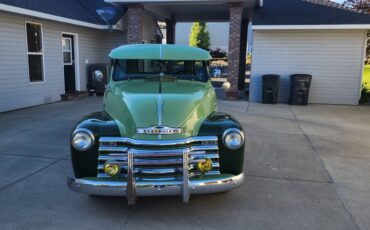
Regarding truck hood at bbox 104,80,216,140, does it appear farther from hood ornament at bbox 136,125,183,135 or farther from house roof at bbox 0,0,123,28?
house roof at bbox 0,0,123,28

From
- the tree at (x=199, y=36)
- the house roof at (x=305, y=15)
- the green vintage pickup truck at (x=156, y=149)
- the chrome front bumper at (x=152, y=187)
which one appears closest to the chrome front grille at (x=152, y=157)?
the green vintage pickup truck at (x=156, y=149)

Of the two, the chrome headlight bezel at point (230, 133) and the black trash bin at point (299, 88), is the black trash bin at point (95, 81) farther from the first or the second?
the chrome headlight bezel at point (230, 133)

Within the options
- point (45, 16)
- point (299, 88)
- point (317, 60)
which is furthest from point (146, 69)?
point (317, 60)

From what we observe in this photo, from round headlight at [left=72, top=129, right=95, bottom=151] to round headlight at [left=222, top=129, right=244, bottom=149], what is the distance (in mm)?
1460

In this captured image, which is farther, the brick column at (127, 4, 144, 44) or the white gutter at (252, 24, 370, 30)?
the brick column at (127, 4, 144, 44)

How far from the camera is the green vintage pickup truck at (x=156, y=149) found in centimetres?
351

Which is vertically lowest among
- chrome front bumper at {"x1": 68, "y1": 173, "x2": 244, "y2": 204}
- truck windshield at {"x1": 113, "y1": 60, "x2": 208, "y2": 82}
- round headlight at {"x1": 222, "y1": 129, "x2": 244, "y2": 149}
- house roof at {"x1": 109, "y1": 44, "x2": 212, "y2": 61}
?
chrome front bumper at {"x1": 68, "y1": 173, "x2": 244, "y2": 204}

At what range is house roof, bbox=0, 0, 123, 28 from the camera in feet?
31.1

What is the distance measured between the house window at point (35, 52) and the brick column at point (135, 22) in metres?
3.52

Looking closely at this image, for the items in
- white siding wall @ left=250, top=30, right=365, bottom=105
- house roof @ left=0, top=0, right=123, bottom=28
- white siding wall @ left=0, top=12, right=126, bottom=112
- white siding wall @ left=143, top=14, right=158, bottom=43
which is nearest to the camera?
house roof @ left=0, top=0, right=123, bottom=28

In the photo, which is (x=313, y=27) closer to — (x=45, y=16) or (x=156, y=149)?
(x=45, y=16)

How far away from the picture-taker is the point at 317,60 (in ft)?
41.3

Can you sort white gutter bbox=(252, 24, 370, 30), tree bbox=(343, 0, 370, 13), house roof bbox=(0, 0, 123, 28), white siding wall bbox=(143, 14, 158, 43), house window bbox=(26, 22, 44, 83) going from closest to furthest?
house roof bbox=(0, 0, 123, 28), house window bbox=(26, 22, 44, 83), white gutter bbox=(252, 24, 370, 30), white siding wall bbox=(143, 14, 158, 43), tree bbox=(343, 0, 370, 13)

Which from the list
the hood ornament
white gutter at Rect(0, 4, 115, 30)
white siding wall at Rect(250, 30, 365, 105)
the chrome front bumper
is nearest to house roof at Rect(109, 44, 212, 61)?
the hood ornament
